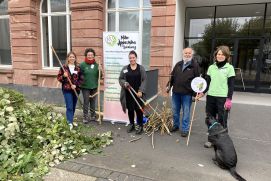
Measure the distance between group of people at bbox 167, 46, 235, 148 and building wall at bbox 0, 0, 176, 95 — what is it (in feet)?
9.50

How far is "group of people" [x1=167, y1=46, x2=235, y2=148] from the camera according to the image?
4074mm

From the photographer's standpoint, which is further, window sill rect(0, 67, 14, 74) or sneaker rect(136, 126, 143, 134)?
window sill rect(0, 67, 14, 74)

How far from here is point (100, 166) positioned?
361 centimetres

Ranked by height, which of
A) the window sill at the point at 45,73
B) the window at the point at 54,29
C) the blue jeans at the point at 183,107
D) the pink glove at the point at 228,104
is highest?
the window at the point at 54,29

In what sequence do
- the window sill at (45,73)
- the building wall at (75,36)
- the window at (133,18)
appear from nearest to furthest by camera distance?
the building wall at (75,36)
the window at (133,18)
the window sill at (45,73)

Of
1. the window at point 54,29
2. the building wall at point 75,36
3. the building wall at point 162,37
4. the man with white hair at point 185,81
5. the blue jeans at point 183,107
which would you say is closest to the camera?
the man with white hair at point 185,81

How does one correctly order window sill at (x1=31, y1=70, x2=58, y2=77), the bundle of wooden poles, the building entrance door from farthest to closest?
the building entrance door
window sill at (x1=31, y1=70, x2=58, y2=77)
the bundle of wooden poles

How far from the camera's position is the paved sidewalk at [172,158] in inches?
134

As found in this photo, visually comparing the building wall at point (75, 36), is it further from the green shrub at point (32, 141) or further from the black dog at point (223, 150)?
the black dog at point (223, 150)

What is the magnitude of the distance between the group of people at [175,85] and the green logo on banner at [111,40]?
468 mm

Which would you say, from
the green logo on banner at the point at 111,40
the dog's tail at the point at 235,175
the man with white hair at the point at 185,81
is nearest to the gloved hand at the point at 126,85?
the man with white hair at the point at 185,81

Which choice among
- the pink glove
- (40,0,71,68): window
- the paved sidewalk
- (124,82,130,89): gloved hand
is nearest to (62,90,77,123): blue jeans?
the paved sidewalk

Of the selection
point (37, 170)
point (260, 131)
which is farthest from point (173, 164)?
point (260, 131)

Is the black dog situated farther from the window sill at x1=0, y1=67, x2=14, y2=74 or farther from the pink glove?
the window sill at x1=0, y1=67, x2=14, y2=74
